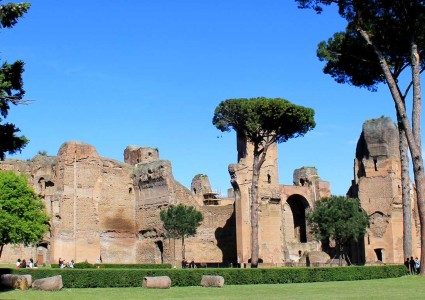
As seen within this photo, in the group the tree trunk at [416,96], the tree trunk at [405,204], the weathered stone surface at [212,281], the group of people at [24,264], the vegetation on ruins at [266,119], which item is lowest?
the weathered stone surface at [212,281]

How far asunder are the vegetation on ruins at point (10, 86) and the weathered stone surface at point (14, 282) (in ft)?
16.2

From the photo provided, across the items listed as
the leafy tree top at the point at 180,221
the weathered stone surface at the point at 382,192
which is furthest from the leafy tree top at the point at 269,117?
the weathered stone surface at the point at 382,192

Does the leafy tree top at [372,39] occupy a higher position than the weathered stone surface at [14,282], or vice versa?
the leafy tree top at [372,39]

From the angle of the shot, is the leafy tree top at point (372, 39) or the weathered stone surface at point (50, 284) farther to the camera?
the leafy tree top at point (372, 39)

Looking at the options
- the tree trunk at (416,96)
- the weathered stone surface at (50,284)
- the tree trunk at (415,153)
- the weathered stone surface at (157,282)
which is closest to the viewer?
the weathered stone surface at (50,284)

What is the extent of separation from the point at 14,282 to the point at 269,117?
17.0 metres

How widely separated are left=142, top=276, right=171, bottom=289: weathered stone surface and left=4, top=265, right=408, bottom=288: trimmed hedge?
131 centimetres

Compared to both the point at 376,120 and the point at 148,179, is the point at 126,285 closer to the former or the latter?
the point at 148,179

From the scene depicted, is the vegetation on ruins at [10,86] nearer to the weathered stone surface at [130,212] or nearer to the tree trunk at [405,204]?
Answer: the tree trunk at [405,204]

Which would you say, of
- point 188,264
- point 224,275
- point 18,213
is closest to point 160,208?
point 188,264

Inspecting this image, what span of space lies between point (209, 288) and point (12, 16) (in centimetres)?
918

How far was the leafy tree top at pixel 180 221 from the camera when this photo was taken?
35.9 metres

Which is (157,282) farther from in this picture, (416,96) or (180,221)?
(180,221)

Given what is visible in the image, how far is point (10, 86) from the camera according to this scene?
1517cm
